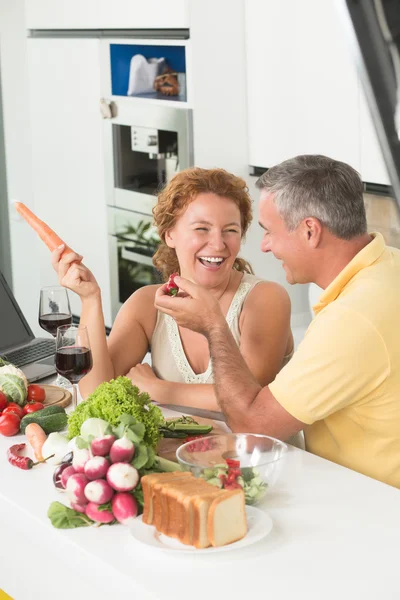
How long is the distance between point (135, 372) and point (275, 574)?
3.60 ft

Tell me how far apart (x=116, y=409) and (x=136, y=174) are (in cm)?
297

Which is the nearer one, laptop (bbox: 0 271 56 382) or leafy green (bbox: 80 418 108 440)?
leafy green (bbox: 80 418 108 440)

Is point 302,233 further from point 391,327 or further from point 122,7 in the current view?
point 122,7

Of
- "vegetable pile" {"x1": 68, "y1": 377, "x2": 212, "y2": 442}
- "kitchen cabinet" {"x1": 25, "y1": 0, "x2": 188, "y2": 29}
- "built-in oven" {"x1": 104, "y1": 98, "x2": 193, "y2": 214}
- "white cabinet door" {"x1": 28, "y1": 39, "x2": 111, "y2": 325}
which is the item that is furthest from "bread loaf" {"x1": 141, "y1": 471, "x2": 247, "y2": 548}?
"white cabinet door" {"x1": 28, "y1": 39, "x2": 111, "y2": 325}

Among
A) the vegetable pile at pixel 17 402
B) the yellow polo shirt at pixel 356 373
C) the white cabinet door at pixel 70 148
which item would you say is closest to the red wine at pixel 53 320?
the vegetable pile at pixel 17 402

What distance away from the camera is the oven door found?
4277 millimetres

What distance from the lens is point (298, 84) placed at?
3666 millimetres

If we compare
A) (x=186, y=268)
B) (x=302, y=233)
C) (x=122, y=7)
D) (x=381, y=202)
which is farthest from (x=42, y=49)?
(x=302, y=233)

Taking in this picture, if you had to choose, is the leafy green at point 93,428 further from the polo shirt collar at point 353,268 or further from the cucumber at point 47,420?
the polo shirt collar at point 353,268

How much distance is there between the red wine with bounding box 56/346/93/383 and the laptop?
0.55 meters

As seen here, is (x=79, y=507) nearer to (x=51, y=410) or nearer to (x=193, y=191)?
(x=51, y=410)

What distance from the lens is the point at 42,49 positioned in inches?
187

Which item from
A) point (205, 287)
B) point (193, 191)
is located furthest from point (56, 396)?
point (193, 191)

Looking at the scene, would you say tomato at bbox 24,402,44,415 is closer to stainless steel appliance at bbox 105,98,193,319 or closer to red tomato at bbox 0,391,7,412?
red tomato at bbox 0,391,7,412
